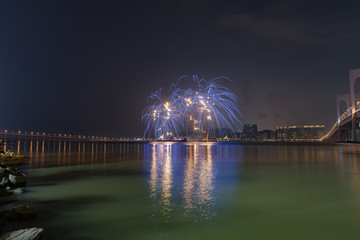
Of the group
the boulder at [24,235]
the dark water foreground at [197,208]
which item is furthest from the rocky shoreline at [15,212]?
the dark water foreground at [197,208]

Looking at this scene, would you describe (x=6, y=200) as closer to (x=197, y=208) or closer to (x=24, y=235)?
(x=24, y=235)

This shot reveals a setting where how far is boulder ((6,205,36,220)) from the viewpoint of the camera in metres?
7.51

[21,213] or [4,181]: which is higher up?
[4,181]

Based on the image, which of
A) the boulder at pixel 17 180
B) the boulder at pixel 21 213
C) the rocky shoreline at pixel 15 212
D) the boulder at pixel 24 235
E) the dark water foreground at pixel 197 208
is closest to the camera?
the boulder at pixel 24 235

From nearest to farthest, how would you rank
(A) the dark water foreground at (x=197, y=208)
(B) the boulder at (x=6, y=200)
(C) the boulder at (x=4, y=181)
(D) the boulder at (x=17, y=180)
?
1. (A) the dark water foreground at (x=197, y=208)
2. (B) the boulder at (x=6, y=200)
3. (C) the boulder at (x=4, y=181)
4. (D) the boulder at (x=17, y=180)

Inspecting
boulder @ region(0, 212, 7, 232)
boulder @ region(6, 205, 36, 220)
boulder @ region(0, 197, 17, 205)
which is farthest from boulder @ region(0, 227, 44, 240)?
boulder @ region(0, 197, 17, 205)

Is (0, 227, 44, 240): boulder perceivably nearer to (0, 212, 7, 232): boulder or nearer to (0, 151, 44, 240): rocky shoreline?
(0, 151, 44, 240): rocky shoreline

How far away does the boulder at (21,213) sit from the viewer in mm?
7505

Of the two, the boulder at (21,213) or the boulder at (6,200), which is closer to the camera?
the boulder at (21,213)

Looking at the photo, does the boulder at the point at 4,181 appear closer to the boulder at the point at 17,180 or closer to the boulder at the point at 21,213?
the boulder at the point at 17,180

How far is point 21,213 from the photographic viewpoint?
7652mm

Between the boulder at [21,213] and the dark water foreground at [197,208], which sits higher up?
the boulder at [21,213]

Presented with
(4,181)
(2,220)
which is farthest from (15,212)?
(4,181)

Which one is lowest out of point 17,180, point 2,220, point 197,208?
point 197,208
